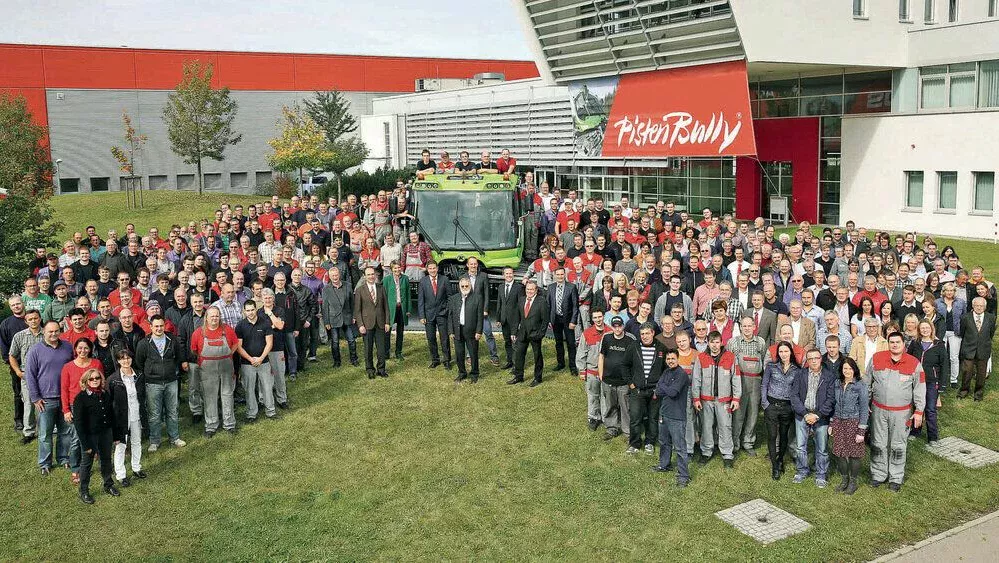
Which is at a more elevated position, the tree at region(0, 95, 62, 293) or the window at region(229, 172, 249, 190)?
the window at region(229, 172, 249, 190)

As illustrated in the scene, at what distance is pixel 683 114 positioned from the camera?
2673 cm

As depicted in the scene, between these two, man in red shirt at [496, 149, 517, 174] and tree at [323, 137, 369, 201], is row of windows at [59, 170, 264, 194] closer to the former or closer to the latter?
tree at [323, 137, 369, 201]

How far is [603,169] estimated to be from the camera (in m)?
33.6

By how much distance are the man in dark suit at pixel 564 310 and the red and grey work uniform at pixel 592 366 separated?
1913 mm

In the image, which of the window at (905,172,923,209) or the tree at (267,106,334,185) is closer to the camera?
the window at (905,172,923,209)

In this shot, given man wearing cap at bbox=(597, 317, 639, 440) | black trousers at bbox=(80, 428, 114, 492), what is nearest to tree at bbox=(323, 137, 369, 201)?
man wearing cap at bbox=(597, 317, 639, 440)

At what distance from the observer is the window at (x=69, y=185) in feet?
154

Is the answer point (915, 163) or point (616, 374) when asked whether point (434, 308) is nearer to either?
point (616, 374)

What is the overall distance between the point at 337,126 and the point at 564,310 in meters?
38.1

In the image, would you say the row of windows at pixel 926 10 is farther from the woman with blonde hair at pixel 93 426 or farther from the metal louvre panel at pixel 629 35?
the woman with blonde hair at pixel 93 426

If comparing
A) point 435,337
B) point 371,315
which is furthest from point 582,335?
point 371,315

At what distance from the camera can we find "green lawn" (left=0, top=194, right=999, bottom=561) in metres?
7.77

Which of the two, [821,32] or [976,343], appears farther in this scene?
[821,32]

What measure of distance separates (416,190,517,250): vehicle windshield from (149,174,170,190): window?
37.5m
